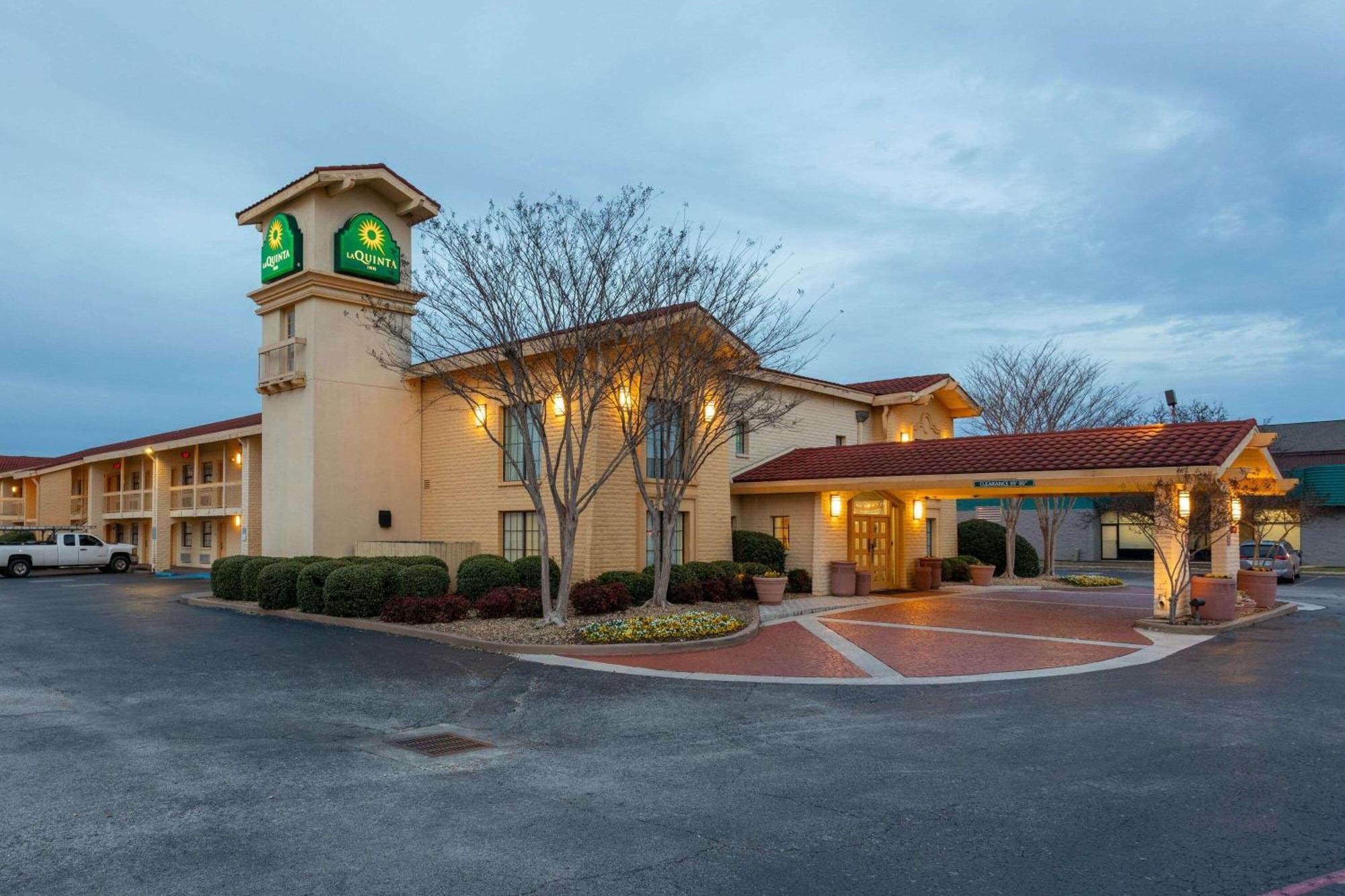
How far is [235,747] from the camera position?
8.48m

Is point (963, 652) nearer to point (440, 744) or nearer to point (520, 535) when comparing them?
point (440, 744)

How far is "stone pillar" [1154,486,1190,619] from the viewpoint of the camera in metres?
16.9

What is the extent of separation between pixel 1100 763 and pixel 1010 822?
1.96m

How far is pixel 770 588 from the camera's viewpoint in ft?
67.6

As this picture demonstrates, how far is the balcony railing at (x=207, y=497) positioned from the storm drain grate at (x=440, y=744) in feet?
72.5

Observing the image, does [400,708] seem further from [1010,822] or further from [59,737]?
[1010,822]

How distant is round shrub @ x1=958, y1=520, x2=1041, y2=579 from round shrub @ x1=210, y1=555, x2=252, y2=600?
2109cm

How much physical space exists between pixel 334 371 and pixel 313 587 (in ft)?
19.5

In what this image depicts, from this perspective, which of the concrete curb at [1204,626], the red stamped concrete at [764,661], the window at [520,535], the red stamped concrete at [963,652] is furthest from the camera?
the window at [520,535]

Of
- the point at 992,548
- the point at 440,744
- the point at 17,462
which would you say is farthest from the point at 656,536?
the point at 17,462

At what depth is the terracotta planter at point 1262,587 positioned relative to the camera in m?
20.6

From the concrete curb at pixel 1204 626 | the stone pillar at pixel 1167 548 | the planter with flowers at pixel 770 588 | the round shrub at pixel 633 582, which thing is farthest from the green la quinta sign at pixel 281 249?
the concrete curb at pixel 1204 626

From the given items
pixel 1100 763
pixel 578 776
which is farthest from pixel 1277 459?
pixel 578 776

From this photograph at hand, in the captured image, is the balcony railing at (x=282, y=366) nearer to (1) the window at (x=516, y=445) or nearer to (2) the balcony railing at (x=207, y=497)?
(1) the window at (x=516, y=445)
